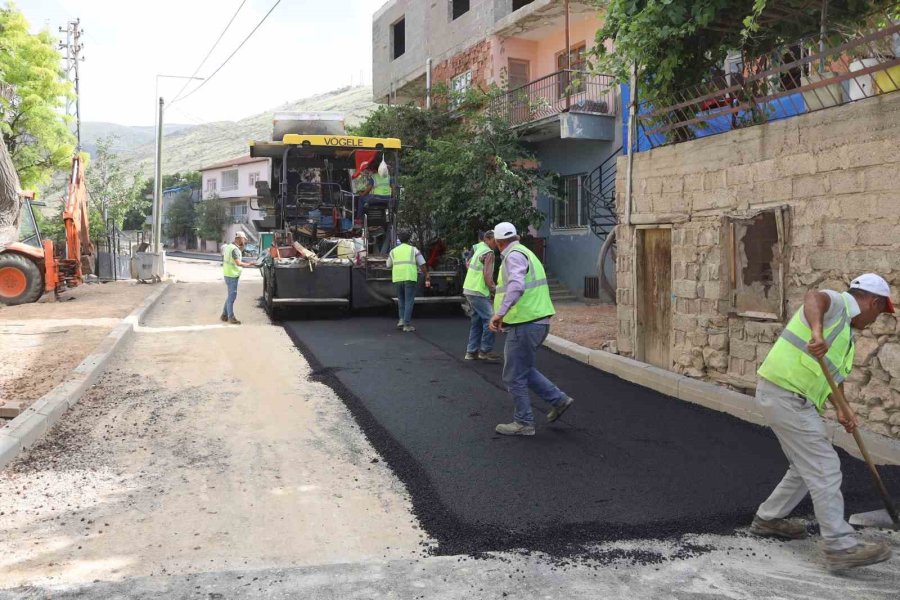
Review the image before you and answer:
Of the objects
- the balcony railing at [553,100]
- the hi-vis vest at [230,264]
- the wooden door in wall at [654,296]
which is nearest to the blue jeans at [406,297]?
the hi-vis vest at [230,264]

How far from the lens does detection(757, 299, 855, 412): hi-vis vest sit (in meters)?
3.53

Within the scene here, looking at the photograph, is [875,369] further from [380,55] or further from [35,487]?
[380,55]

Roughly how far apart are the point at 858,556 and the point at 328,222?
10.4m

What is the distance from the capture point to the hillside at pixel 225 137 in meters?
96.4

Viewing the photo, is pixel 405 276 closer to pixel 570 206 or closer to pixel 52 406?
pixel 52 406

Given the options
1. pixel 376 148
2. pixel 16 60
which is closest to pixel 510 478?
pixel 376 148

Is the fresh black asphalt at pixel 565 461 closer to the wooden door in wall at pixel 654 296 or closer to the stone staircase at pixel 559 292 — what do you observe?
the wooden door in wall at pixel 654 296

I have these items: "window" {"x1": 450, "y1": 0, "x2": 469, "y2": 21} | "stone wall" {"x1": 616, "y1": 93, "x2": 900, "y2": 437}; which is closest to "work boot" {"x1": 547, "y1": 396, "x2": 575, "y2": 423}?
"stone wall" {"x1": 616, "y1": 93, "x2": 900, "y2": 437}

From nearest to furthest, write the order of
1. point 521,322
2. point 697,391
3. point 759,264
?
1. point 521,322
2. point 759,264
3. point 697,391

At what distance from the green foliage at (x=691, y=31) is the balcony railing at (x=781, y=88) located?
0.20 meters

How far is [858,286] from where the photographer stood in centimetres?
362

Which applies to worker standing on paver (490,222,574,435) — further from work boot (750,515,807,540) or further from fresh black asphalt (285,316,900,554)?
work boot (750,515,807,540)

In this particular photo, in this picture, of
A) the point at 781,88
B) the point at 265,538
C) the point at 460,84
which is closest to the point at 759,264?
the point at 781,88

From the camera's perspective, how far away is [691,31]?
22.6 feet
